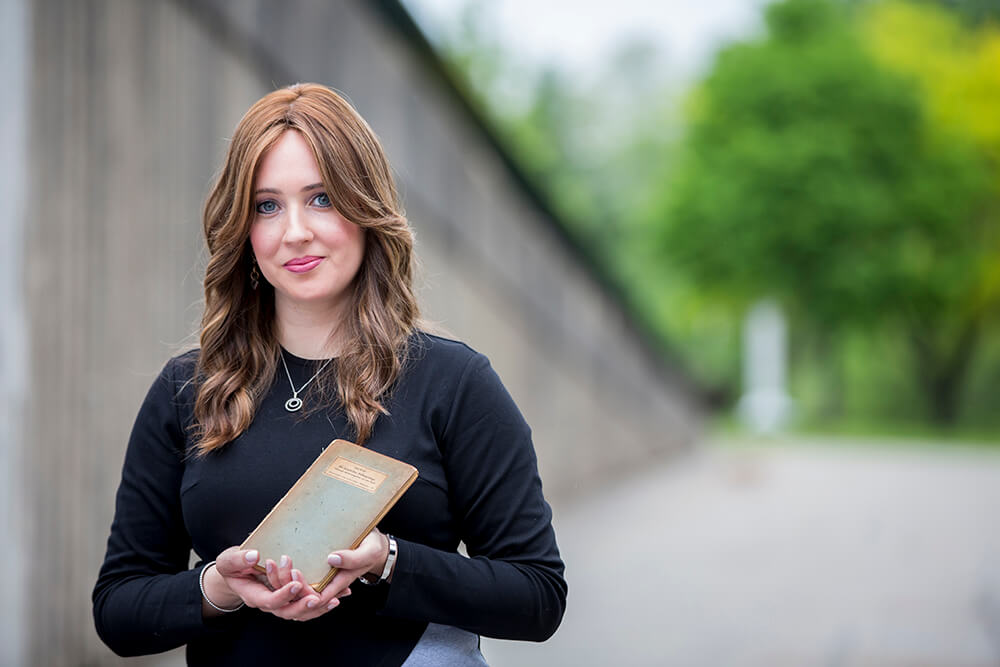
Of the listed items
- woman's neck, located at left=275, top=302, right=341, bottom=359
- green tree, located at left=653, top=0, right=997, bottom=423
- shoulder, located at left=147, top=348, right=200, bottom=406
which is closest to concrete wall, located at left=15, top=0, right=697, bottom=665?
shoulder, located at left=147, top=348, right=200, bottom=406

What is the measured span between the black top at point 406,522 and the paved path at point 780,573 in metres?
3.61

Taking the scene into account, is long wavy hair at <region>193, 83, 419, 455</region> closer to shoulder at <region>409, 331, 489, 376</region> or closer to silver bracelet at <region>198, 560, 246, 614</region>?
shoulder at <region>409, 331, 489, 376</region>

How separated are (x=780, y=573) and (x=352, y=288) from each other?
621 cm

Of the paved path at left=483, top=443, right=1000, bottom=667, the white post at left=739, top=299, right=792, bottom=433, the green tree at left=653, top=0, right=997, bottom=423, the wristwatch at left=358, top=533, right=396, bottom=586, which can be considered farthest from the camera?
the white post at left=739, top=299, right=792, bottom=433

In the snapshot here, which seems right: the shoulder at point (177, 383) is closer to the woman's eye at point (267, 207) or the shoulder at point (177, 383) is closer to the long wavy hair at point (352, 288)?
the long wavy hair at point (352, 288)

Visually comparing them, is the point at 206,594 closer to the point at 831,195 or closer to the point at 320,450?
the point at 320,450

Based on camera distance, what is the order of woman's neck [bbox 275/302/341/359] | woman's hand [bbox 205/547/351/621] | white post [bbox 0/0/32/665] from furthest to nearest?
white post [bbox 0/0/32/665]
woman's neck [bbox 275/302/341/359]
woman's hand [bbox 205/547/351/621]

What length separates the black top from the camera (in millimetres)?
1823

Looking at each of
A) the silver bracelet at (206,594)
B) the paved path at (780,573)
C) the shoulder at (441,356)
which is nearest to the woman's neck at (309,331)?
the shoulder at (441,356)

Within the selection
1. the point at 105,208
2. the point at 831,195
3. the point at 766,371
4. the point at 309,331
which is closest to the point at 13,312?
the point at 105,208

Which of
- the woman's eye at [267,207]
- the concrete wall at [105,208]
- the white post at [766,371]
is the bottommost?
the woman's eye at [267,207]

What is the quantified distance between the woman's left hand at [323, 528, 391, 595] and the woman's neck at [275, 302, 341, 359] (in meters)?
0.39

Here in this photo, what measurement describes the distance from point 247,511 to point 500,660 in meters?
3.80

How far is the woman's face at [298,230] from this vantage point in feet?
6.08
